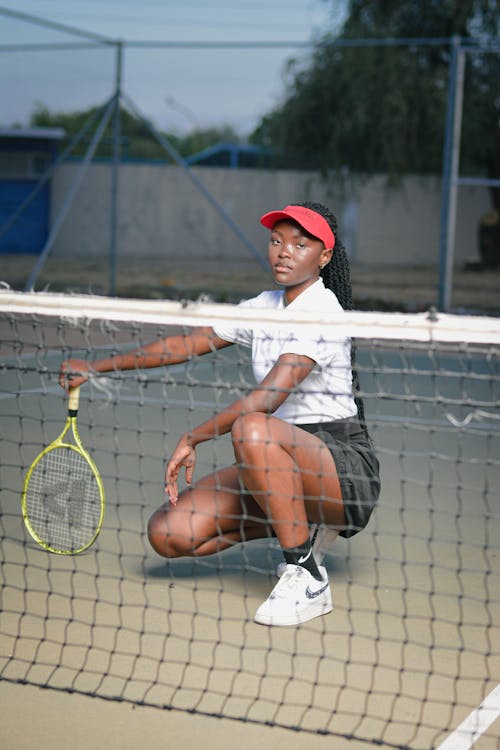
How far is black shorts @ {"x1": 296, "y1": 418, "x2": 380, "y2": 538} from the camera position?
346 cm

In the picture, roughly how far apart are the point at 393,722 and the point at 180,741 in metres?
0.53

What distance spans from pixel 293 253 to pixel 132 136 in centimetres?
1895

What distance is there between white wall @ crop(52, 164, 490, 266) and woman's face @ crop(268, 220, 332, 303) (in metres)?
14.2

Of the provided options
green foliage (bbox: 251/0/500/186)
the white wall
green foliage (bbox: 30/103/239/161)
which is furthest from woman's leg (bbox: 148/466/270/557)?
the white wall

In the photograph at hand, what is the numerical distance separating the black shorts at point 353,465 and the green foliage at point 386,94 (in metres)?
12.0

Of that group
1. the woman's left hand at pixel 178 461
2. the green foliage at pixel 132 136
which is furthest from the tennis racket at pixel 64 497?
the green foliage at pixel 132 136

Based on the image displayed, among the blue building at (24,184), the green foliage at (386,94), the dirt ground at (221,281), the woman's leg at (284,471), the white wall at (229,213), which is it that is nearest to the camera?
the woman's leg at (284,471)

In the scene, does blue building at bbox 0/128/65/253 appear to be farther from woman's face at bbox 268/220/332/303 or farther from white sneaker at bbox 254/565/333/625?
white sneaker at bbox 254/565/333/625

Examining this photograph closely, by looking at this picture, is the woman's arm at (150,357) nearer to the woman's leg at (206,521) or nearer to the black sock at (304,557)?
the woman's leg at (206,521)

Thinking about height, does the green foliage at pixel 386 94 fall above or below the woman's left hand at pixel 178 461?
above

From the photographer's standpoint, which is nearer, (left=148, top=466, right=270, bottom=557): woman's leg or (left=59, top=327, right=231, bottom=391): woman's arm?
(left=59, top=327, right=231, bottom=391): woman's arm

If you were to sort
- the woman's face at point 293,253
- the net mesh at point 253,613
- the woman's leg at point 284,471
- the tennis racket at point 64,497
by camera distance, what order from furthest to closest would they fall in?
the tennis racket at point 64,497
the woman's face at point 293,253
the woman's leg at point 284,471
the net mesh at point 253,613

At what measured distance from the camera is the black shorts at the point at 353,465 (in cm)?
346

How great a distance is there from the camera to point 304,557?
3418 mm
